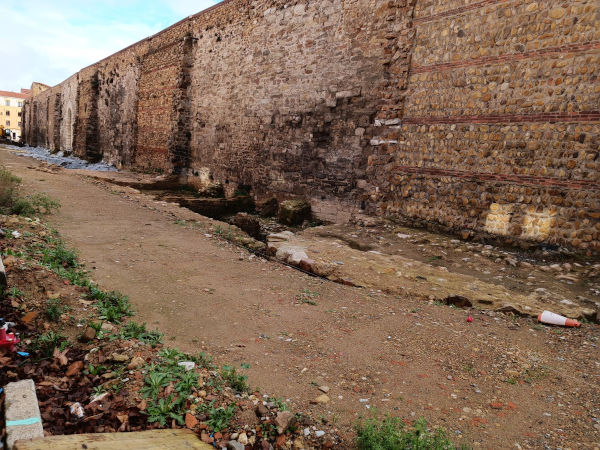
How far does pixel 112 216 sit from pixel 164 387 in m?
5.81

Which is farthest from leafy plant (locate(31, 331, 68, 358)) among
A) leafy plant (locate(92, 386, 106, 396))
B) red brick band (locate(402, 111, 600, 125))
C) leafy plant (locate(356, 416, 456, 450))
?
red brick band (locate(402, 111, 600, 125))

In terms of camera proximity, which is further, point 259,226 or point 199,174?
point 199,174

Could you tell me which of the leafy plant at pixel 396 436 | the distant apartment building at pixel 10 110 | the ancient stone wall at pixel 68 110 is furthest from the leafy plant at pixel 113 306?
the distant apartment building at pixel 10 110

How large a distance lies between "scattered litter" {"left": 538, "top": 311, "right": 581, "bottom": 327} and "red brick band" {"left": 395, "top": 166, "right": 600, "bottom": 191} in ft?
7.45

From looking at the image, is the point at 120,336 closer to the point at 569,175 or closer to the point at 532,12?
the point at 569,175

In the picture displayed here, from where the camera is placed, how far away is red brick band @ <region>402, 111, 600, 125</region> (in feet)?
16.9

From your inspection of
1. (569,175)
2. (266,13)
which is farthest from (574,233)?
(266,13)

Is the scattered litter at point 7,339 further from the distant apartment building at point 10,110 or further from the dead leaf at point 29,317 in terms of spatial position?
the distant apartment building at point 10,110

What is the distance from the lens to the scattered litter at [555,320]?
3.85 metres

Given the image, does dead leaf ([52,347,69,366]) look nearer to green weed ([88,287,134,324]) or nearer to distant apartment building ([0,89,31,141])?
green weed ([88,287,134,324])

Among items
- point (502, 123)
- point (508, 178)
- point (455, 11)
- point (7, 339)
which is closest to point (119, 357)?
point (7, 339)

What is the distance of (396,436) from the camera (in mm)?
2047

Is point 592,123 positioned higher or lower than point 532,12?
lower

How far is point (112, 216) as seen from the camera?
7277 mm
